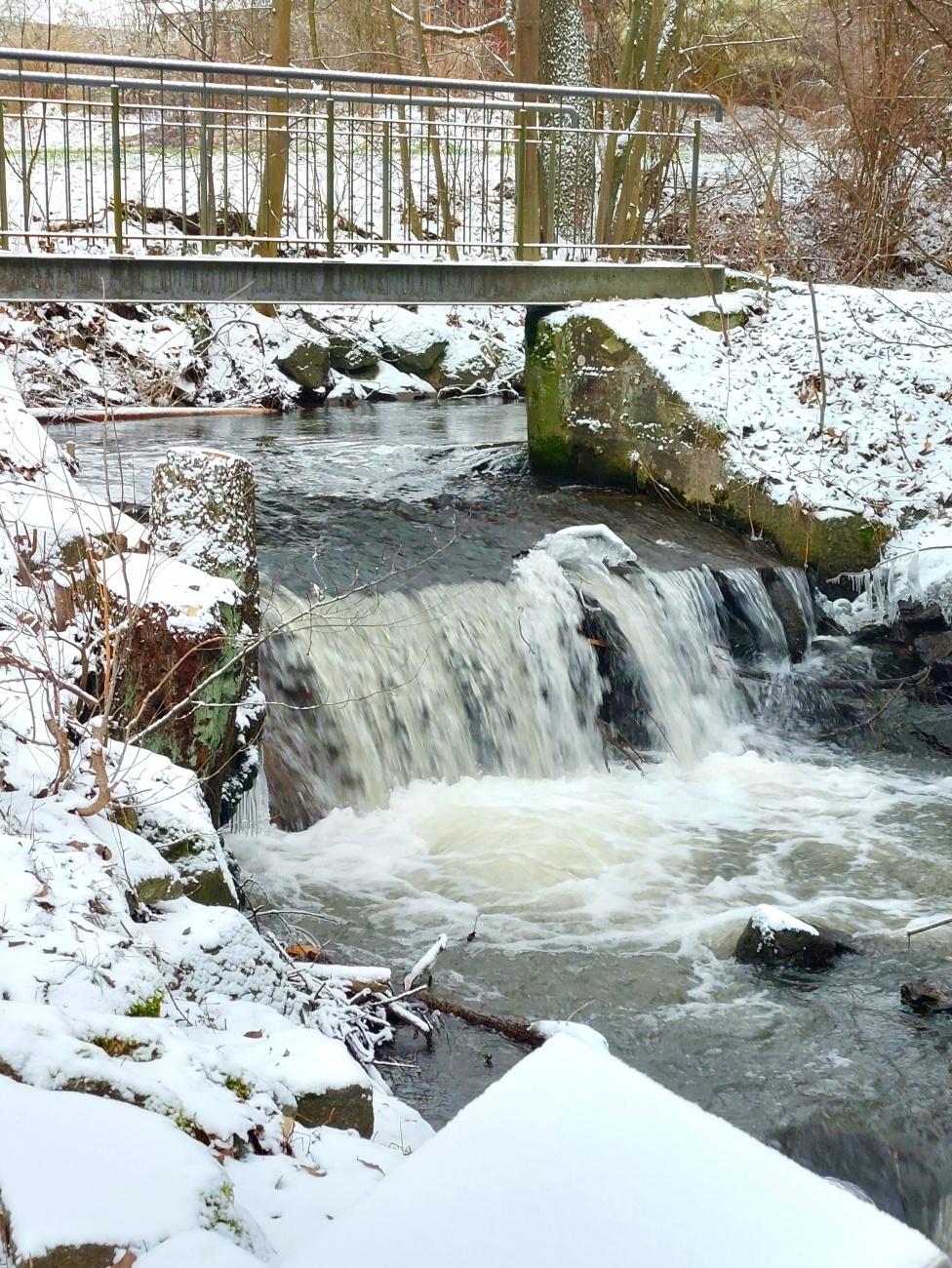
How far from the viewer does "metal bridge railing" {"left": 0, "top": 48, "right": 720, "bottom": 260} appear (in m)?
8.76

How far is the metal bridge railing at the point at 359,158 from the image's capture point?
8.76 metres

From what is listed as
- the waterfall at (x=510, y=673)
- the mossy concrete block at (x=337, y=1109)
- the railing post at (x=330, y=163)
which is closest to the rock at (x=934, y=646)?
the waterfall at (x=510, y=673)

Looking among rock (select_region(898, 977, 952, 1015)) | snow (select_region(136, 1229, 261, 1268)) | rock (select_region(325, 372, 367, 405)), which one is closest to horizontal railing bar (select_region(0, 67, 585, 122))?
rock (select_region(325, 372, 367, 405))

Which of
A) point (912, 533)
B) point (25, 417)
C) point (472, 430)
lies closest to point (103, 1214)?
point (25, 417)

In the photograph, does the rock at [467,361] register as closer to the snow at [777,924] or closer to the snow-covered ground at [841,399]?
the snow-covered ground at [841,399]

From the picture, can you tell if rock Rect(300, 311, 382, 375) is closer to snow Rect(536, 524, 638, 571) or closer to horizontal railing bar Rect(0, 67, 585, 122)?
horizontal railing bar Rect(0, 67, 585, 122)

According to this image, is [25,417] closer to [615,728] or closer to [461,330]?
[615,728]

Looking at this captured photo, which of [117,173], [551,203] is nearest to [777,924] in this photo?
[117,173]

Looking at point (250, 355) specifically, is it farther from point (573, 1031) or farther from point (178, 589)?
Result: point (573, 1031)

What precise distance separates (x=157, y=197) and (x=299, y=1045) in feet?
57.1

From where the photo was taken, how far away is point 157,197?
18.6m

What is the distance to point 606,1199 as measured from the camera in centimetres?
158

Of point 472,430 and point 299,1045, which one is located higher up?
point 472,430

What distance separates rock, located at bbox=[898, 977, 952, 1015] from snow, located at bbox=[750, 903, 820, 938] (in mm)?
461
